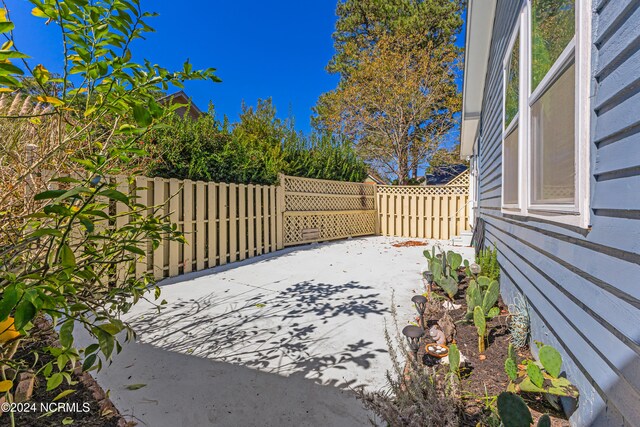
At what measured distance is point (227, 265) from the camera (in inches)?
233

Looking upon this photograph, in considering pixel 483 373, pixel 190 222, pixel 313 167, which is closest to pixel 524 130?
pixel 483 373

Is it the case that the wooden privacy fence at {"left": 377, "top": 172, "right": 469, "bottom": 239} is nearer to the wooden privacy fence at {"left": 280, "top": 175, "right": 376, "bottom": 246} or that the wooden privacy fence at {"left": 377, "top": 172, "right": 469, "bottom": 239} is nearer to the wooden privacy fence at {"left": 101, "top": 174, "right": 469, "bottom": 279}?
the wooden privacy fence at {"left": 101, "top": 174, "right": 469, "bottom": 279}

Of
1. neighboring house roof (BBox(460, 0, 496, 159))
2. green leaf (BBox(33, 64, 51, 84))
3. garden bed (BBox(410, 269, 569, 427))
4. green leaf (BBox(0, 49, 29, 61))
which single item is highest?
neighboring house roof (BBox(460, 0, 496, 159))

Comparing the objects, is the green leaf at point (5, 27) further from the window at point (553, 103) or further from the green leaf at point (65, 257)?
the window at point (553, 103)

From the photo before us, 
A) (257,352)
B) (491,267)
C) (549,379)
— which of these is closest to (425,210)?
(491,267)

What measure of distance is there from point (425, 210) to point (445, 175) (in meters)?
8.35

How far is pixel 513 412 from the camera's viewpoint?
119cm

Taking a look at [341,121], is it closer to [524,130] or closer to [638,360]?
[524,130]

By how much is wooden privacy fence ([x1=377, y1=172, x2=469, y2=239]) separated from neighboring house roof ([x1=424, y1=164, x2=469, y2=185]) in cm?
677

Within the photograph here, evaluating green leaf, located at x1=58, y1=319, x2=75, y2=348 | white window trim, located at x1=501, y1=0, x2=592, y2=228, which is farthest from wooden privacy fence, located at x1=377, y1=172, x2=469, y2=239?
green leaf, located at x1=58, y1=319, x2=75, y2=348

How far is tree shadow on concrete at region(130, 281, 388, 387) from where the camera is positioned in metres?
2.42

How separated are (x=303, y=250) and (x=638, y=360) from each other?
7039mm

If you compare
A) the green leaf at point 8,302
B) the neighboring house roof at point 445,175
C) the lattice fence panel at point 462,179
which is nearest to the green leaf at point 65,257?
the green leaf at point 8,302

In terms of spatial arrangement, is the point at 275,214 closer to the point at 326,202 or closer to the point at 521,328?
the point at 326,202
